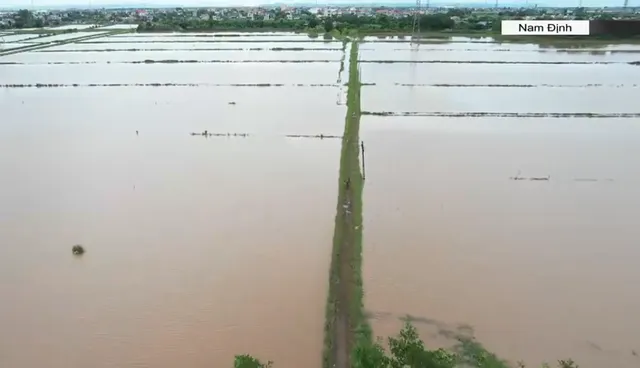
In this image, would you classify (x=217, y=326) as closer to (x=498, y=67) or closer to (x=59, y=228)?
(x=59, y=228)

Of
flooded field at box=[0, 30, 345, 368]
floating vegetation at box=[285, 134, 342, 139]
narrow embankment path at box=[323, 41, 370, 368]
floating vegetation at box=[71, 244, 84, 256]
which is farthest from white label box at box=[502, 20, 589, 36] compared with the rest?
floating vegetation at box=[71, 244, 84, 256]

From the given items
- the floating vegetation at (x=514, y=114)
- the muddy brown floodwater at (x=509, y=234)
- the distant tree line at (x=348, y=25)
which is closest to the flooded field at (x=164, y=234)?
the muddy brown floodwater at (x=509, y=234)

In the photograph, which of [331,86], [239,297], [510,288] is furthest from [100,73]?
[510,288]

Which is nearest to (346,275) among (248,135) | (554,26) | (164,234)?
(164,234)

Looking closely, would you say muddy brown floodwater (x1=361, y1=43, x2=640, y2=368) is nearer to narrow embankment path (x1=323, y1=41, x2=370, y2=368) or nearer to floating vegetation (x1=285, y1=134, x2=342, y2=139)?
narrow embankment path (x1=323, y1=41, x2=370, y2=368)

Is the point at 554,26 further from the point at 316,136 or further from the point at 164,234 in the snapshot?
the point at 164,234

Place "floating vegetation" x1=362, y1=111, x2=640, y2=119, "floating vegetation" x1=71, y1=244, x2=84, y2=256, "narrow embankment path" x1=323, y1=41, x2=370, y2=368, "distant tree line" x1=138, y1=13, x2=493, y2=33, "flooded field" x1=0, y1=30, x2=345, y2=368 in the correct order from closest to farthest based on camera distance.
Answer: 1. "narrow embankment path" x1=323, y1=41, x2=370, y2=368
2. "flooded field" x1=0, y1=30, x2=345, y2=368
3. "floating vegetation" x1=71, y1=244, x2=84, y2=256
4. "floating vegetation" x1=362, y1=111, x2=640, y2=119
5. "distant tree line" x1=138, y1=13, x2=493, y2=33
